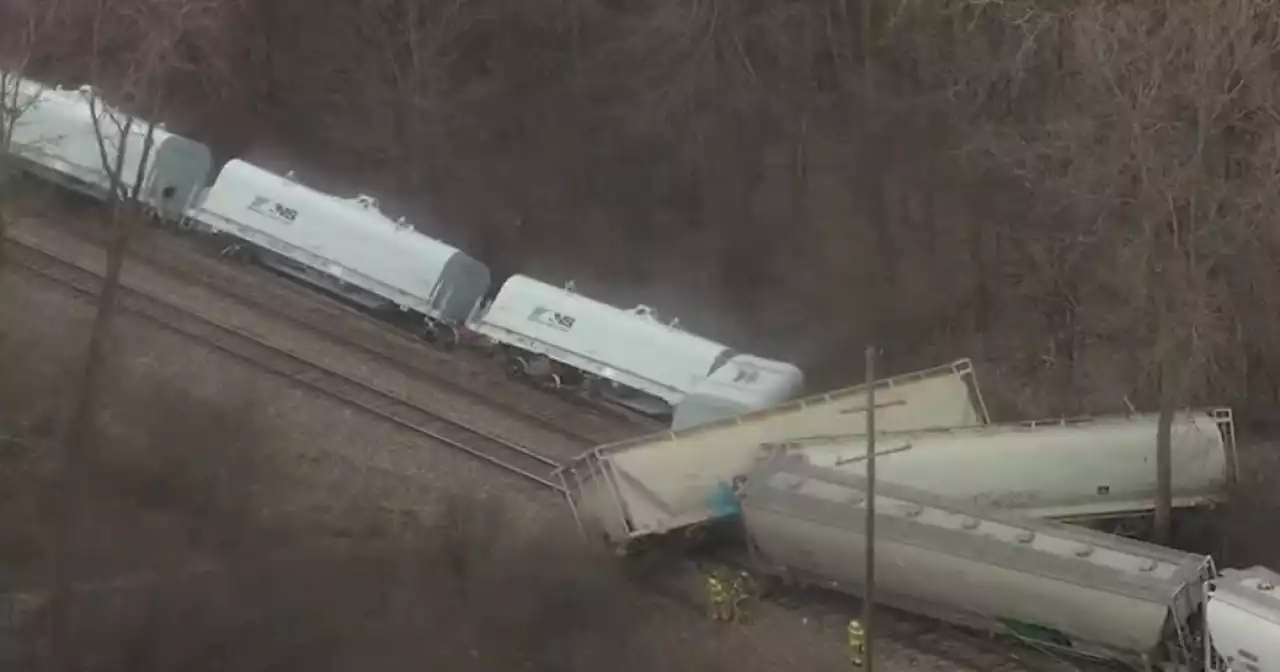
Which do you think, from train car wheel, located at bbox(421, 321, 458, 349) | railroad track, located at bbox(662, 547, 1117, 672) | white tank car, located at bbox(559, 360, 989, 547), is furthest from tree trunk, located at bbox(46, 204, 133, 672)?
train car wheel, located at bbox(421, 321, 458, 349)

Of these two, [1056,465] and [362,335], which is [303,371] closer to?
[362,335]

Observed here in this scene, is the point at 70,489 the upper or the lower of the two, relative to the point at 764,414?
lower

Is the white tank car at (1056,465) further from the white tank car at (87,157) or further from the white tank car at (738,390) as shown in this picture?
the white tank car at (87,157)

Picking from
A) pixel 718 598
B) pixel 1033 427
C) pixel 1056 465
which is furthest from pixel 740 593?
pixel 1033 427

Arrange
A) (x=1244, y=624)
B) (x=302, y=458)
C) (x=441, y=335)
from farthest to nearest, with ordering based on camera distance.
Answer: (x=441, y=335) < (x=302, y=458) < (x=1244, y=624)

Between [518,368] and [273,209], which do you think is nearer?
[518,368]

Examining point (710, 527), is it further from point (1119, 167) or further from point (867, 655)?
point (1119, 167)

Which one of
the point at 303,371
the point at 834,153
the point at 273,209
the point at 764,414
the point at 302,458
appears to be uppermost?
the point at 834,153
